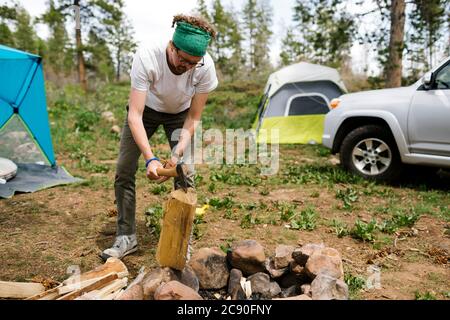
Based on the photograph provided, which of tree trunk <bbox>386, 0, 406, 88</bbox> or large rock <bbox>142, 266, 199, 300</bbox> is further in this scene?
tree trunk <bbox>386, 0, 406, 88</bbox>

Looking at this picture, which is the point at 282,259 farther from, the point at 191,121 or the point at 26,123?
the point at 26,123

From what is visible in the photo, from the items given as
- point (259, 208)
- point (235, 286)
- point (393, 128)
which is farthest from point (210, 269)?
point (393, 128)

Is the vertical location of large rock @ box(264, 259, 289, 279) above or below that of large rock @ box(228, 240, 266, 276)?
below

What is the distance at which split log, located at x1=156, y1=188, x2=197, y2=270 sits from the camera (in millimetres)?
2531

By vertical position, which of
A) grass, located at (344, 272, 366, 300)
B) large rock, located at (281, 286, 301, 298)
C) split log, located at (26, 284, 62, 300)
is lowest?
grass, located at (344, 272, 366, 300)

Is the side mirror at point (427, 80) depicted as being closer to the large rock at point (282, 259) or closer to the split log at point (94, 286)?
the large rock at point (282, 259)

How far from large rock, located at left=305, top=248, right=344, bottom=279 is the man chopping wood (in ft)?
3.33

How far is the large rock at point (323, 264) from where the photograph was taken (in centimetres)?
253

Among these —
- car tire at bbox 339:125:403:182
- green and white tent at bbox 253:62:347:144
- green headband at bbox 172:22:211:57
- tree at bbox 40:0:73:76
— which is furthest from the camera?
tree at bbox 40:0:73:76

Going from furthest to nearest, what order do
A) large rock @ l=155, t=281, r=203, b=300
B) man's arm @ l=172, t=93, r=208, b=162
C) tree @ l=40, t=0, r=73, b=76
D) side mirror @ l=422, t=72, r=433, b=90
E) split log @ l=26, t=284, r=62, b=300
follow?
tree @ l=40, t=0, r=73, b=76, side mirror @ l=422, t=72, r=433, b=90, man's arm @ l=172, t=93, r=208, b=162, split log @ l=26, t=284, r=62, b=300, large rock @ l=155, t=281, r=203, b=300

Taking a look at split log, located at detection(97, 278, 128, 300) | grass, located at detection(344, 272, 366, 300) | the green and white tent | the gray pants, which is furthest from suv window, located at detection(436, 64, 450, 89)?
split log, located at detection(97, 278, 128, 300)

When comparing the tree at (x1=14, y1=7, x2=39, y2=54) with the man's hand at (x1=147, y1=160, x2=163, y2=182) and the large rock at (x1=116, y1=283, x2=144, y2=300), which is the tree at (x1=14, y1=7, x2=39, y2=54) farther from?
the large rock at (x1=116, y1=283, x2=144, y2=300)

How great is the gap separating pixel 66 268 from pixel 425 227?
142 inches
